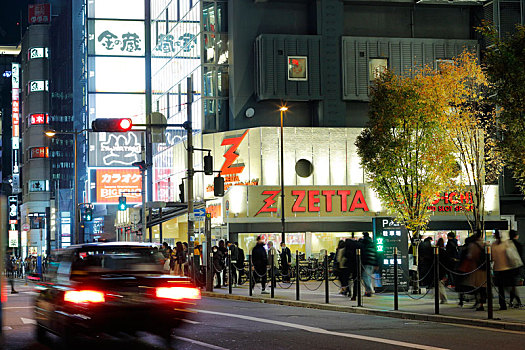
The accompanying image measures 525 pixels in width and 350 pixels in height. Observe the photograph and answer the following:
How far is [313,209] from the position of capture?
4825 centimetres

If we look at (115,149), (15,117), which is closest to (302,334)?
(115,149)

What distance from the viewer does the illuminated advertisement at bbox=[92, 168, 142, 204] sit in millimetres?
76688

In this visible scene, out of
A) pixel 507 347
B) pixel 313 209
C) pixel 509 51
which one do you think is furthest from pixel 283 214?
pixel 507 347

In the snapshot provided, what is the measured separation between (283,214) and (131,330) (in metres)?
33.7

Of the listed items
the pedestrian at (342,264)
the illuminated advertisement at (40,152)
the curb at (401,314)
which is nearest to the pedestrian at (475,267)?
the curb at (401,314)

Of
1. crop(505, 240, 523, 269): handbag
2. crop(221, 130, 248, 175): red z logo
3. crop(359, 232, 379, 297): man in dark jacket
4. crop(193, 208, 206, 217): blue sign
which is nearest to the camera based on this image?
crop(505, 240, 523, 269): handbag

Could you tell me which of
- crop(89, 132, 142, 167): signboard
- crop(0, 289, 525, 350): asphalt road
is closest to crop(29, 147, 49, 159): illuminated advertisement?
crop(89, 132, 142, 167): signboard

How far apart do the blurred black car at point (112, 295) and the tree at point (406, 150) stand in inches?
1004

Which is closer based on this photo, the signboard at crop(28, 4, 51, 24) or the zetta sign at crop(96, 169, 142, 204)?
the zetta sign at crop(96, 169, 142, 204)

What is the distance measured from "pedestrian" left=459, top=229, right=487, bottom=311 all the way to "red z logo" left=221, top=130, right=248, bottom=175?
1210 inches

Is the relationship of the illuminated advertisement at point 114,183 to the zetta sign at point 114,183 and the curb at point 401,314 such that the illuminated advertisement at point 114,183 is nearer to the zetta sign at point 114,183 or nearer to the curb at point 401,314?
the zetta sign at point 114,183

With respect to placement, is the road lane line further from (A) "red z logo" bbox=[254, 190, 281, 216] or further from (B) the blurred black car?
(A) "red z logo" bbox=[254, 190, 281, 216]

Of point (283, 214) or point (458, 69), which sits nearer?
point (458, 69)

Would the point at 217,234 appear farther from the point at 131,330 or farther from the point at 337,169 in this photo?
the point at 131,330
